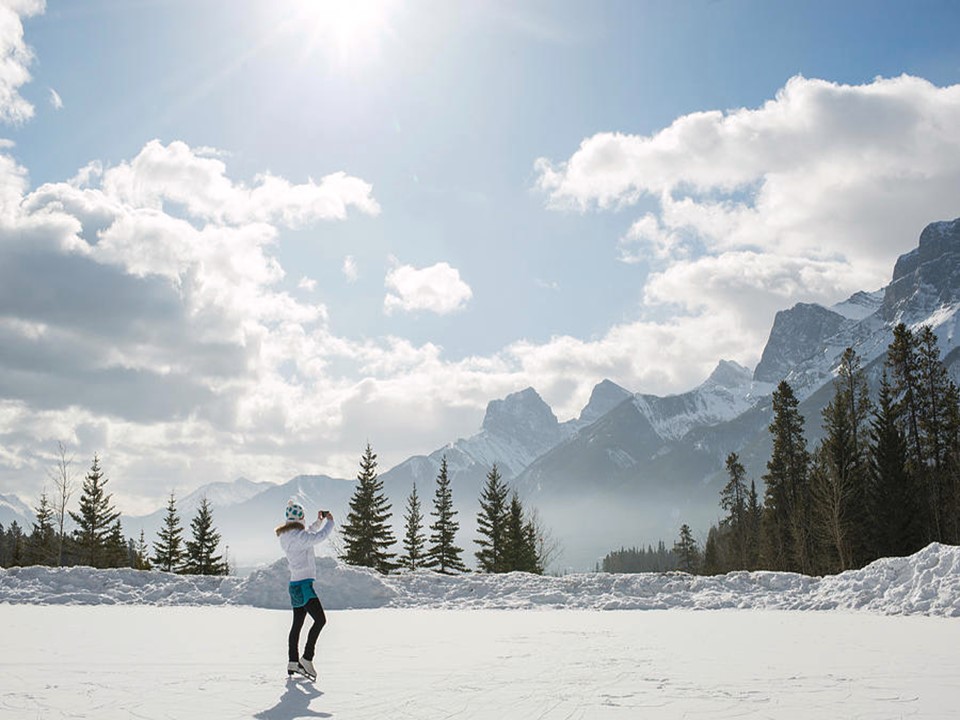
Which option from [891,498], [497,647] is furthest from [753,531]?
[497,647]

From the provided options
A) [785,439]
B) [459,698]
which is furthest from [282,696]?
[785,439]

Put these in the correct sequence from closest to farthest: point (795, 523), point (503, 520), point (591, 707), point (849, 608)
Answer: point (591, 707)
point (849, 608)
point (795, 523)
point (503, 520)

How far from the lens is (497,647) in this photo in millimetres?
11234

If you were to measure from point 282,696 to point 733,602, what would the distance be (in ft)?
53.7

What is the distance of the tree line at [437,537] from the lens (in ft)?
176

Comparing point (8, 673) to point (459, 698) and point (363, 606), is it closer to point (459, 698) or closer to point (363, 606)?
point (459, 698)

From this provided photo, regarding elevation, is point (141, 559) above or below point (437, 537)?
below

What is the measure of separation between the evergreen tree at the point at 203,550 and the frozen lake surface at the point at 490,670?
48.6 meters

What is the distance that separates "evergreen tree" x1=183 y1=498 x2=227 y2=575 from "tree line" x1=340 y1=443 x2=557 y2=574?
13356 mm

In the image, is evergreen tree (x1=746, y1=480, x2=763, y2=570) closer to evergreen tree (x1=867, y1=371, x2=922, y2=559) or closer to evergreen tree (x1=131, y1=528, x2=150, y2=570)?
evergreen tree (x1=867, y1=371, x2=922, y2=559)

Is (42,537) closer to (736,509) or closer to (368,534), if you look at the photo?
(368,534)

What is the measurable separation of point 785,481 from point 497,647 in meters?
46.0

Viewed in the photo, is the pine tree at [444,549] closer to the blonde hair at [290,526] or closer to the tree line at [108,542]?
the tree line at [108,542]

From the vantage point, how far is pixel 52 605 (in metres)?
19.5
